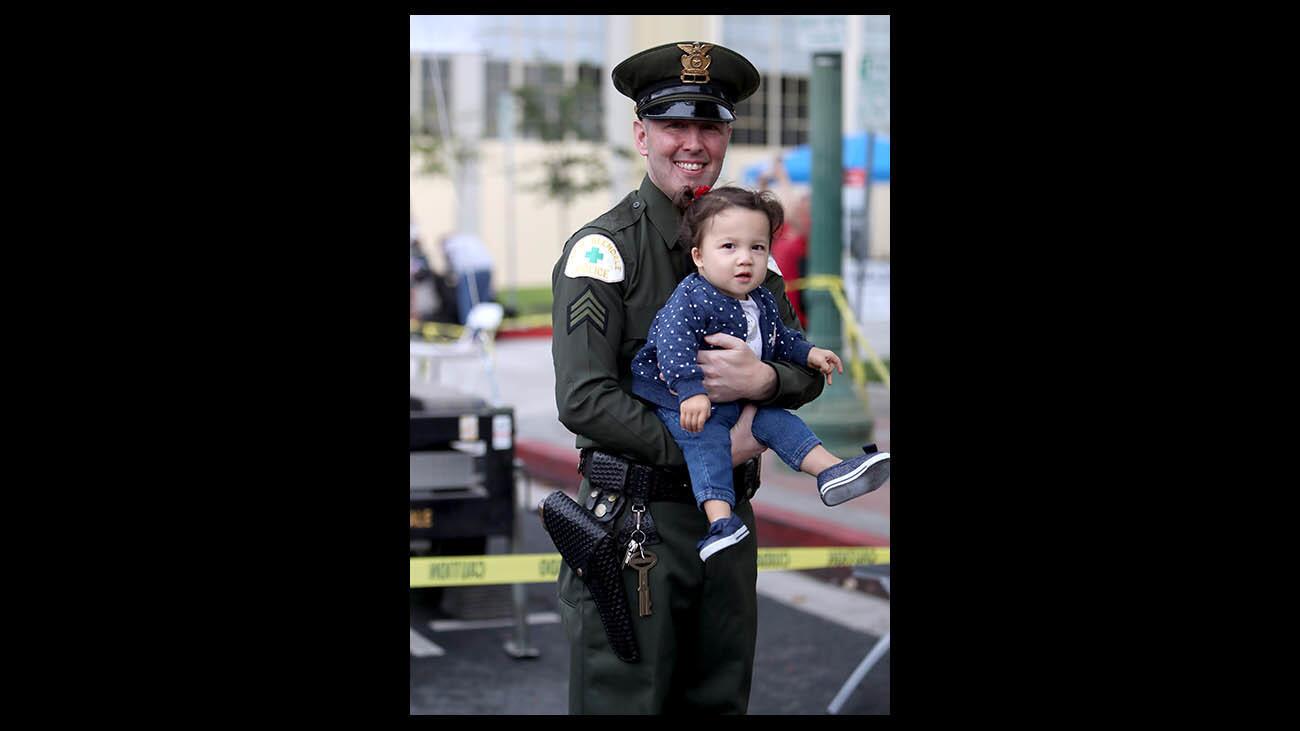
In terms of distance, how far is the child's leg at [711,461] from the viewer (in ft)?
10.7

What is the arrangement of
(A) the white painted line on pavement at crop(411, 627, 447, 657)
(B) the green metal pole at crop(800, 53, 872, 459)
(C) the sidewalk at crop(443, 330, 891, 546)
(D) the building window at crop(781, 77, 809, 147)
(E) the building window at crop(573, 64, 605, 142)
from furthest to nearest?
(D) the building window at crop(781, 77, 809, 147) < (E) the building window at crop(573, 64, 605, 142) < (B) the green metal pole at crop(800, 53, 872, 459) < (C) the sidewalk at crop(443, 330, 891, 546) < (A) the white painted line on pavement at crop(411, 627, 447, 657)

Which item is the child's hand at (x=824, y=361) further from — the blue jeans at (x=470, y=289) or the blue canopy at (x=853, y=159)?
the blue canopy at (x=853, y=159)

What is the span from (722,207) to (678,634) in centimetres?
110

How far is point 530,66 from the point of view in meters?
32.2

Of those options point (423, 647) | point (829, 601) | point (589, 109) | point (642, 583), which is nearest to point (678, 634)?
point (642, 583)

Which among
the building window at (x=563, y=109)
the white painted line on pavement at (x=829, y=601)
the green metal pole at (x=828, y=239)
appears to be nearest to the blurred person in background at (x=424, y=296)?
the green metal pole at (x=828, y=239)

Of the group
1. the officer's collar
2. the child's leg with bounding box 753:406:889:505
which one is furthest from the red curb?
the officer's collar

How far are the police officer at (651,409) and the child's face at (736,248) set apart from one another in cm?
14

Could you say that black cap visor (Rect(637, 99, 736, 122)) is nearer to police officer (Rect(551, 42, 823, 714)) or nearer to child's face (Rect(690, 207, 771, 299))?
police officer (Rect(551, 42, 823, 714))

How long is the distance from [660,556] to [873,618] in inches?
148

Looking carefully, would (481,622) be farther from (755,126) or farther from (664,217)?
(755,126)

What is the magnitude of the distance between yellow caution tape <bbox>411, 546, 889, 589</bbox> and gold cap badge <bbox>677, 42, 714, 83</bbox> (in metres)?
3.01

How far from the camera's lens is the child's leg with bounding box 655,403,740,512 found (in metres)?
3.26

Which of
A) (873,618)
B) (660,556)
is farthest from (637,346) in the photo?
(873,618)
